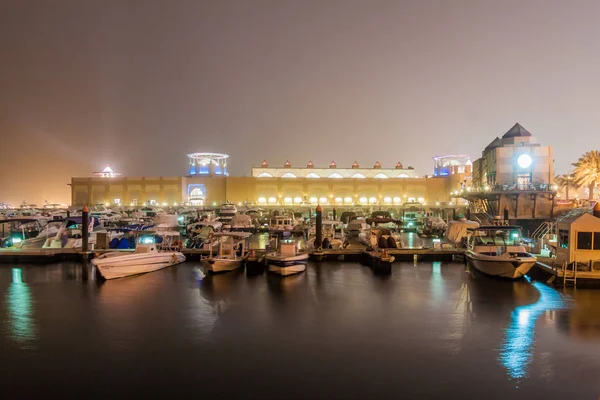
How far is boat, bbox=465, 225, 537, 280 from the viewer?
21439 millimetres

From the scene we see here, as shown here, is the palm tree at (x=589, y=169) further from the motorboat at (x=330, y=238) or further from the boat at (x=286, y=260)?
the boat at (x=286, y=260)

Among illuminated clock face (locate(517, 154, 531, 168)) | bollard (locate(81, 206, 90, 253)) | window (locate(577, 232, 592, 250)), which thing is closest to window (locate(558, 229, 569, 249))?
window (locate(577, 232, 592, 250))

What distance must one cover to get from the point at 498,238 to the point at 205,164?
233ft

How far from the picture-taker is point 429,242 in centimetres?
3834

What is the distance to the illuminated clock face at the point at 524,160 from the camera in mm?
48719

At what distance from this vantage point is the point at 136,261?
945 inches

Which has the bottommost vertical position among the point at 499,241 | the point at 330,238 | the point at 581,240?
the point at 330,238

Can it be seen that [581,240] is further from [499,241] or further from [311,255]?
[311,255]

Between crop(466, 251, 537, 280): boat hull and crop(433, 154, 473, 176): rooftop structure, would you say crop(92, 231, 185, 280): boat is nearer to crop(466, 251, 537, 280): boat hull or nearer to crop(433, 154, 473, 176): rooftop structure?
crop(466, 251, 537, 280): boat hull

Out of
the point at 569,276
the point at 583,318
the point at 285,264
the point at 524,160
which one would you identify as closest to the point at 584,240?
the point at 569,276

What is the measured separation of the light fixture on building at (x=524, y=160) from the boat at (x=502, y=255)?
2688 centimetres

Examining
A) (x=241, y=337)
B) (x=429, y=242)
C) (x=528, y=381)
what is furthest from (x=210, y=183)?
(x=528, y=381)

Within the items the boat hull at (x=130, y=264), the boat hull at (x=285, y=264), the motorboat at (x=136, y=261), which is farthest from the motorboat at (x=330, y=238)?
the boat hull at (x=130, y=264)

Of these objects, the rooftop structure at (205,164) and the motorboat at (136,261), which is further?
the rooftop structure at (205,164)
